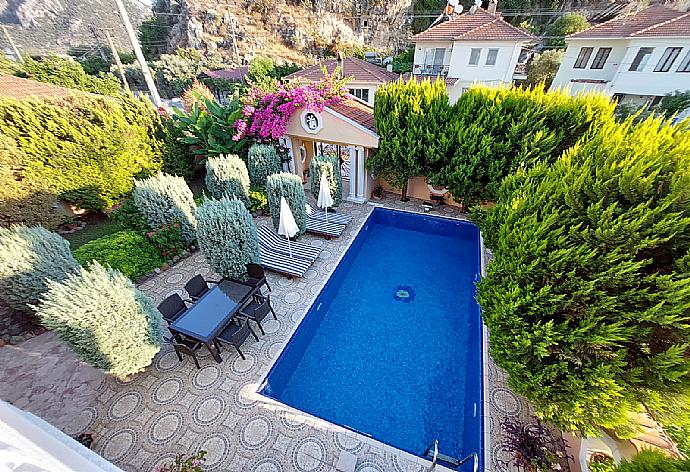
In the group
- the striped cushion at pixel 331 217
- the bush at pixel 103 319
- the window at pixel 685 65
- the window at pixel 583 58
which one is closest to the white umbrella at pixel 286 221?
the striped cushion at pixel 331 217

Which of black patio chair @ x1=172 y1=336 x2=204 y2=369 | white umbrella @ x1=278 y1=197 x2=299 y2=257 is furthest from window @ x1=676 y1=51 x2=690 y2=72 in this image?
black patio chair @ x1=172 y1=336 x2=204 y2=369

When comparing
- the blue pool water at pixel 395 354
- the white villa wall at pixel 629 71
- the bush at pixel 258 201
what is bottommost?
the blue pool water at pixel 395 354

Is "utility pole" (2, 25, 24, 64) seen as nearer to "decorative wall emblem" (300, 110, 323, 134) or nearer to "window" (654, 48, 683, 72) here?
"decorative wall emblem" (300, 110, 323, 134)

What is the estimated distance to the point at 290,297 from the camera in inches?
375

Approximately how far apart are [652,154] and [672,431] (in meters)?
4.72

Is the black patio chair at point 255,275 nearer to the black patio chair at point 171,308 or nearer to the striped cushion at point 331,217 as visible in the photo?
the black patio chair at point 171,308

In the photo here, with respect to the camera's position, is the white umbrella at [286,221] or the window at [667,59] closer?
the white umbrella at [286,221]

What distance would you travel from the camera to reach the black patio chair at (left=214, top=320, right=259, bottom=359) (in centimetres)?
702

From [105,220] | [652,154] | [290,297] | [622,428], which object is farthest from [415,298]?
[105,220]

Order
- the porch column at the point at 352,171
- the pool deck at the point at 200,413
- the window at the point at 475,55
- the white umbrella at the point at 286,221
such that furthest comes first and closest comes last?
the window at the point at 475,55
the porch column at the point at 352,171
the white umbrella at the point at 286,221
the pool deck at the point at 200,413

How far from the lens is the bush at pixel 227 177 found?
12742 mm

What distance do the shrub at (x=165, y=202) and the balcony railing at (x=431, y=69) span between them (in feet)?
95.8

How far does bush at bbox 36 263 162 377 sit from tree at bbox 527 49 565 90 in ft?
134

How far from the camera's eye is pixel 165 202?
10508 mm
